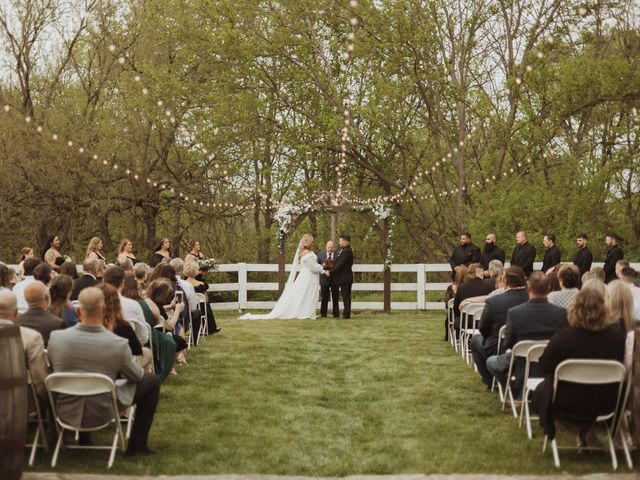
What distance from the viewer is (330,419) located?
8.71 meters

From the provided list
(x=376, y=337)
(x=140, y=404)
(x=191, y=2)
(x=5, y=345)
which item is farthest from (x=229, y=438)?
(x=191, y=2)

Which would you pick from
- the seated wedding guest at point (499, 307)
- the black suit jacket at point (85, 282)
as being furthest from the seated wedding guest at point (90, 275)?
the seated wedding guest at point (499, 307)

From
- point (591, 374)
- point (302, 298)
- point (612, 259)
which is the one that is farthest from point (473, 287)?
point (302, 298)

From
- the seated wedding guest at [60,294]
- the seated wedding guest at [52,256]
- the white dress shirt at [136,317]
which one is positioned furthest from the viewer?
the seated wedding guest at [52,256]

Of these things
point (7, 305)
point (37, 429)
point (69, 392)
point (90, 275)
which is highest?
point (90, 275)

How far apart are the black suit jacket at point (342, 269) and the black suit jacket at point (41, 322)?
1190cm

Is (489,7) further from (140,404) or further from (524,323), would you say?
(140,404)

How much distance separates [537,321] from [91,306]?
11.8 feet

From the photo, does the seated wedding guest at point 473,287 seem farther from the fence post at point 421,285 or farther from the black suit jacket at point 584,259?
the fence post at point 421,285

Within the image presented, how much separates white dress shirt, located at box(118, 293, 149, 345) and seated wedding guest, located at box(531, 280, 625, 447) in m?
3.53

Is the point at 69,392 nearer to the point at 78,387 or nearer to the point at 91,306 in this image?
the point at 78,387

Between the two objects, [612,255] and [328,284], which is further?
[328,284]

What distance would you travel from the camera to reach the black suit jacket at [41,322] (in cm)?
745

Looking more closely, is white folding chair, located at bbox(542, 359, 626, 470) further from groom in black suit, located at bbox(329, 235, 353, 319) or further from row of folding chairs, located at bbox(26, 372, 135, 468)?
groom in black suit, located at bbox(329, 235, 353, 319)
